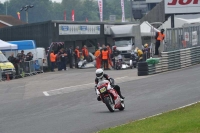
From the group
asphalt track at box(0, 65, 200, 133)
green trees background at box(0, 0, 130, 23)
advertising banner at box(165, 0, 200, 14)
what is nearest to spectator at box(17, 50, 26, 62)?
asphalt track at box(0, 65, 200, 133)

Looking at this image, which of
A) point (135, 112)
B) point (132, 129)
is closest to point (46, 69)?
point (135, 112)

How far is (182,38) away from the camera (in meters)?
32.3

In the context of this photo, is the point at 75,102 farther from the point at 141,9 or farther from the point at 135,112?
the point at 141,9

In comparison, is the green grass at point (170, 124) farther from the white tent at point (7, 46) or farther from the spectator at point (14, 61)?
the white tent at point (7, 46)

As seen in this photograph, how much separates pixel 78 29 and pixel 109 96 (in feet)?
95.7

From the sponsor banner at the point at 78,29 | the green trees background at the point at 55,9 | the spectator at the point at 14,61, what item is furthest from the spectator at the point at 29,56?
the green trees background at the point at 55,9

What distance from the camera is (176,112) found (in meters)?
13.0

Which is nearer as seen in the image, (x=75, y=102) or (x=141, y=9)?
(x=75, y=102)

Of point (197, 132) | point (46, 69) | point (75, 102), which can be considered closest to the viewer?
point (197, 132)

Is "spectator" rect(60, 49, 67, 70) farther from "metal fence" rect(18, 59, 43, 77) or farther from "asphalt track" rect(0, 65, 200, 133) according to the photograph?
"asphalt track" rect(0, 65, 200, 133)

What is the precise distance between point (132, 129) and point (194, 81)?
12.6 metres

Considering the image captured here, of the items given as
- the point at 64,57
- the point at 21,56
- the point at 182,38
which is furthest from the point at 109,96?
the point at 64,57

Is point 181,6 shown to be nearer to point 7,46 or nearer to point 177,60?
point 7,46

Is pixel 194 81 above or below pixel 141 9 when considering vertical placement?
below
